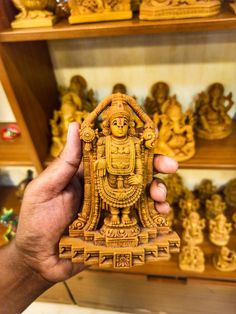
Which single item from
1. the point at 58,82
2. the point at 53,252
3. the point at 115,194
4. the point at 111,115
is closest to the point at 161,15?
the point at 111,115

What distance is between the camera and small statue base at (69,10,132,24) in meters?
1.01

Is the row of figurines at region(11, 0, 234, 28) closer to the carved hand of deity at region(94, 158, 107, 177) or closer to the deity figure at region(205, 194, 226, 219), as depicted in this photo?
the carved hand of deity at region(94, 158, 107, 177)

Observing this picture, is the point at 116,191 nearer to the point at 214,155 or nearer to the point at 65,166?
the point at 65,166

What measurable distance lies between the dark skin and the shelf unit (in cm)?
35

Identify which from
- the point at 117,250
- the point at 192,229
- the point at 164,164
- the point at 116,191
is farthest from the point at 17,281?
the point at 192,229

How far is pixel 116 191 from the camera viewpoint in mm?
879

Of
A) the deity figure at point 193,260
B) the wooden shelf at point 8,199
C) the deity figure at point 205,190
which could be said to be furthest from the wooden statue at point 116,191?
the wooden shelf at point 8,199

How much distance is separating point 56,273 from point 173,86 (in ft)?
3.49

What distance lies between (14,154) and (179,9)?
102cm

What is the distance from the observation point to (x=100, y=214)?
95 cm

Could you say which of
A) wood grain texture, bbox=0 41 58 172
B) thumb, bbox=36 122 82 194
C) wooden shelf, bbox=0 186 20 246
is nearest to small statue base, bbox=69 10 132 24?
wood grain texture, bbox=0 41 58 172

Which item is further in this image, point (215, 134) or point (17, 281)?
point (215, 134)

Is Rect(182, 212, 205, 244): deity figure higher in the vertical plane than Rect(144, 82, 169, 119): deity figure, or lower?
lower

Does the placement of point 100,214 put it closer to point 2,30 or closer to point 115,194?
point 115,194
